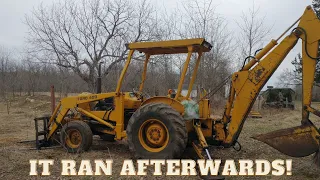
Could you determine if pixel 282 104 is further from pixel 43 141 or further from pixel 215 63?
pixel 43 141

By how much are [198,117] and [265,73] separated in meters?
1.56

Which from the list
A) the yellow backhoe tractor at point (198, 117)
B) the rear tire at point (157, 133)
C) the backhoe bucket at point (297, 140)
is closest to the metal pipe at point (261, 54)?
the yellow backhoe tractor at point (198, 117)

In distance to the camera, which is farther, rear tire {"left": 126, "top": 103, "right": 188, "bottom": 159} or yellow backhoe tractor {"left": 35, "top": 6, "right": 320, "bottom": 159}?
rear tire {"left": 126, "top": 103, "right": 188, "bottom": 159}

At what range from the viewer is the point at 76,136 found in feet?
23.6

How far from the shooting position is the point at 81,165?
5.71 meters

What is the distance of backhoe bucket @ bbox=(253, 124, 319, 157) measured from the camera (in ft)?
16.7

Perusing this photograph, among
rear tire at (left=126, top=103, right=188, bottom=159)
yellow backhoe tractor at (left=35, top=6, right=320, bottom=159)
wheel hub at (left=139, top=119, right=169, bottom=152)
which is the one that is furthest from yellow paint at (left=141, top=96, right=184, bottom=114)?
wheel hub at (left=139, top=119, right=169, bottom=152)

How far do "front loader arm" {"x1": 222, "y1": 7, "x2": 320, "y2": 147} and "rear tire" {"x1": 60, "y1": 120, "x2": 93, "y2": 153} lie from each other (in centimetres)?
302

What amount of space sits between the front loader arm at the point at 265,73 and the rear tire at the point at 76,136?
3.02 metres

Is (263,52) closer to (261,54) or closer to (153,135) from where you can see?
(261,54)

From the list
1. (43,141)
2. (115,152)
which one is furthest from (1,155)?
(115,152)

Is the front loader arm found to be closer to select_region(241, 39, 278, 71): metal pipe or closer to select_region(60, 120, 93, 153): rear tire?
select_region(241, 39, 278, 71): metal pipe

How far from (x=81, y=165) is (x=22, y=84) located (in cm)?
3559

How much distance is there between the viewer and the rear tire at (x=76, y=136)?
691 centimetres
